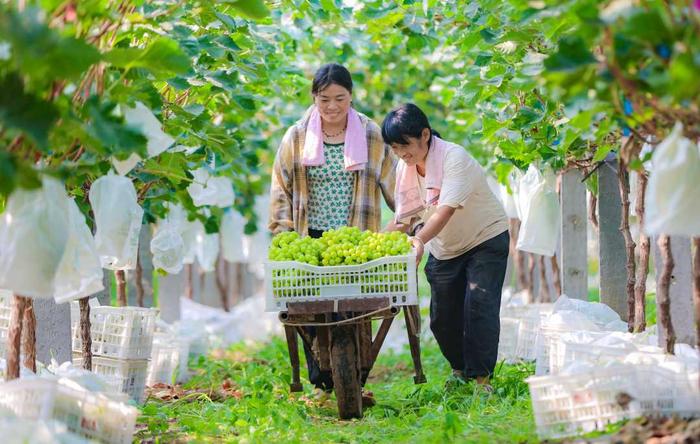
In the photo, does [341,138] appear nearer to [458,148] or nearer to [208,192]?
[458,148]

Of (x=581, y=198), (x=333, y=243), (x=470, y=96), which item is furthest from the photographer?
(x=581, y=198)

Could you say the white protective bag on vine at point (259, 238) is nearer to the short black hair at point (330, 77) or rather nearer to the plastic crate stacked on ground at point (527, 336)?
the plastic crate stacked on ground at point (527, 336)

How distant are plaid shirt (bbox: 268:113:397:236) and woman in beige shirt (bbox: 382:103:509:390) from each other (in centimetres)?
18

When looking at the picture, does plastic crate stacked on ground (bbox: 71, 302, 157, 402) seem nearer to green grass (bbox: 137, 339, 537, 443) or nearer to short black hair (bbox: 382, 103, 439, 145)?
green grass (bbox: 137, 339, 537, 443)

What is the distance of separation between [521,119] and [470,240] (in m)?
0.73

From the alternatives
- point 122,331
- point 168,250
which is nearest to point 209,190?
point 168,250

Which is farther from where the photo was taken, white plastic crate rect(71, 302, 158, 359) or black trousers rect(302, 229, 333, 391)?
black trousers rect(302, 229, 333, 391)

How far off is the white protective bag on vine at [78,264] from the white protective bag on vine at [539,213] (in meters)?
3.24

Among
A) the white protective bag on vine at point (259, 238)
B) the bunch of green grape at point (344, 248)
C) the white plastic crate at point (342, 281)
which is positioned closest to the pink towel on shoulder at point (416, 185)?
the bunch of green grape at point (344, 248)

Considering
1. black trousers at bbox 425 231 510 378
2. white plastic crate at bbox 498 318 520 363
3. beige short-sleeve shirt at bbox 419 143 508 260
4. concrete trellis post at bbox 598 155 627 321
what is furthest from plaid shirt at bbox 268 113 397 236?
white plastic crate at bbox 498 318 520 363

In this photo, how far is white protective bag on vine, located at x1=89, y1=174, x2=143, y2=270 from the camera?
13.7ft

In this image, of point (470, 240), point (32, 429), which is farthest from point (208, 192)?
point (32, 429)

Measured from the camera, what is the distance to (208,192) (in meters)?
7.64

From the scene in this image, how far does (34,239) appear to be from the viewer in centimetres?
352
